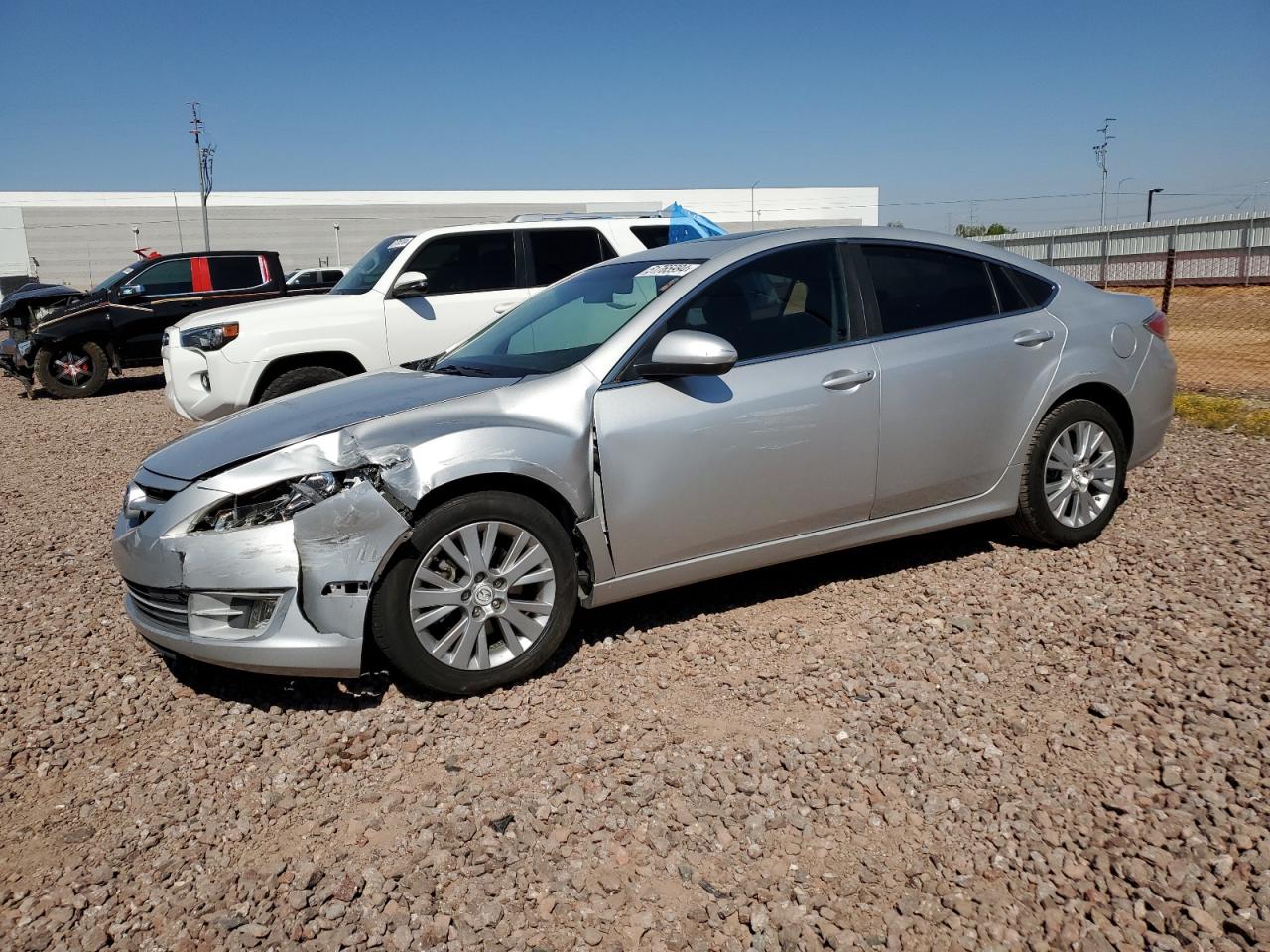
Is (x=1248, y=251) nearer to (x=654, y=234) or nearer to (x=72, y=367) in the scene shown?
(x=654, y=234)

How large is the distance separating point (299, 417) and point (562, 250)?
5.56 m

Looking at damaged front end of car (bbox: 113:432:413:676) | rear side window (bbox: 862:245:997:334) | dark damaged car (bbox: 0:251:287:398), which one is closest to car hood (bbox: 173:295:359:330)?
damaged front end of car (bbox: 113:432:413:676)

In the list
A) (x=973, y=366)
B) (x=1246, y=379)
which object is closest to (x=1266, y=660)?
(x=973, y=366)

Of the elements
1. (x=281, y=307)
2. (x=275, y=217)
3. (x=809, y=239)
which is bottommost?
(x=281, y=307)

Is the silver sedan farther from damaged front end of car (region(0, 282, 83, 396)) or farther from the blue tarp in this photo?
damaged front end of car (region(0, 282, 83, 396))

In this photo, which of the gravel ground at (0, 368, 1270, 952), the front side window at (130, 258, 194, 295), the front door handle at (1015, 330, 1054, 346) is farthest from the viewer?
the front side window at (130, 258, 194, 295)

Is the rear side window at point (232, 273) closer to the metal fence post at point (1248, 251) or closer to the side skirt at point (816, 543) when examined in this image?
the side skirt at point (816, 543)

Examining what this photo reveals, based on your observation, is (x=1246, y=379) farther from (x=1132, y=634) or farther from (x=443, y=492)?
(x=443, y=492)

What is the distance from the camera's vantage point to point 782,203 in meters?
68.4

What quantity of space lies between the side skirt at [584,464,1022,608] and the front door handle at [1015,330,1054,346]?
0.60 meters

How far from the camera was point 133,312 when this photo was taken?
14109 mm

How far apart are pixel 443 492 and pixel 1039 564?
119 inches

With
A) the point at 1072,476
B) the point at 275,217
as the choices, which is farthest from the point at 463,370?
the point at 275,217

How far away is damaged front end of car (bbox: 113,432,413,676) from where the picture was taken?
345cm
